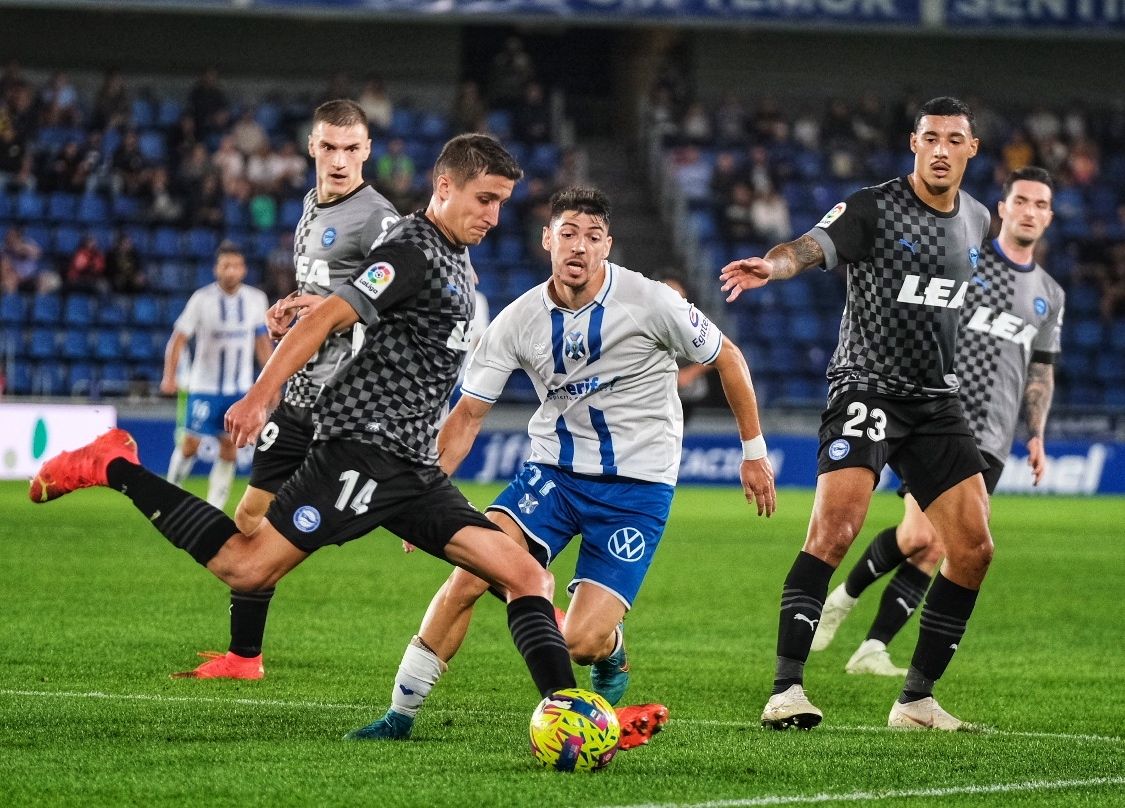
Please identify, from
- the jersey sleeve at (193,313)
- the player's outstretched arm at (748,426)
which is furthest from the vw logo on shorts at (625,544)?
the jersey sleeve at (193,313)

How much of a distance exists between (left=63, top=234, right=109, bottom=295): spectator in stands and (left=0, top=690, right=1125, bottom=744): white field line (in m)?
17.4

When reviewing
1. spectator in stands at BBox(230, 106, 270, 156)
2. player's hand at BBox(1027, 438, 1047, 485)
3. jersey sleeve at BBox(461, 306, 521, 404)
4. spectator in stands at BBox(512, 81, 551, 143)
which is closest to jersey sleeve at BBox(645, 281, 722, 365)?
jersey sleeve at BBox(461, 306, 521, 404)

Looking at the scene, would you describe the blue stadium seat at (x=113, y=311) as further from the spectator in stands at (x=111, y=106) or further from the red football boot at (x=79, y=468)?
the red football boot at (x=79, y=468)

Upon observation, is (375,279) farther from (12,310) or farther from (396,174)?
(396,174)

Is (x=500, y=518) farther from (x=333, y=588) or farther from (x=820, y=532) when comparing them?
(x=333, y=588)

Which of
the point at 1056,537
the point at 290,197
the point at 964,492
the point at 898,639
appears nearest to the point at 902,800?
the point at 964,492

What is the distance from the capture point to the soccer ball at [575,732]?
5.52 m

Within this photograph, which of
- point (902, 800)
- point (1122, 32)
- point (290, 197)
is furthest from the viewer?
point (1122, 32)

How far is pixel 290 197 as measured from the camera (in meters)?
26.1

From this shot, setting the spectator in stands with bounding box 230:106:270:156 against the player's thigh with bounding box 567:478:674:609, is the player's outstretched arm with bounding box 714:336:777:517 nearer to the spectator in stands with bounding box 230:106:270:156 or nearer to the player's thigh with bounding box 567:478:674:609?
the player's thigh with bounding box 567:478:674:609

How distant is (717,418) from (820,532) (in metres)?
16.9

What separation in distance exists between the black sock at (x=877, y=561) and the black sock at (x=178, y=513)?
4.05 metres

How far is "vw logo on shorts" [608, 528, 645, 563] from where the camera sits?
679cm

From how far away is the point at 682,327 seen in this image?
260 inches
